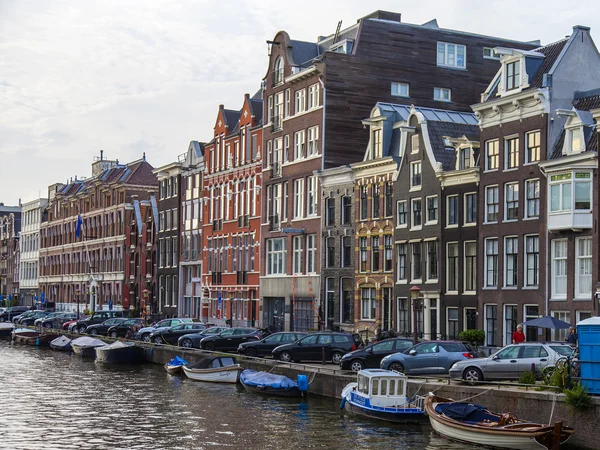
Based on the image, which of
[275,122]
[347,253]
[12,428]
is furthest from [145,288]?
[12,428]

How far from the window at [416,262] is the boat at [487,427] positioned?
26.8m

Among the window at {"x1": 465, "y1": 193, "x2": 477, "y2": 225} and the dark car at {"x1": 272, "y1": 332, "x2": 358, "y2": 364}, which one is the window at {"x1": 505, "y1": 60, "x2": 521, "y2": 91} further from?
the dark car at {"x1": 272, "y1": 332, "x2": 358, "y2": 364}

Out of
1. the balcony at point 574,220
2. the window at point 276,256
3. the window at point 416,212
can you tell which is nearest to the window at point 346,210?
the window at point 416,212

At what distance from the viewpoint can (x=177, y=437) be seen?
3603cm

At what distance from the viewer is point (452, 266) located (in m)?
60.4

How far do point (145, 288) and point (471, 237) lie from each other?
191 ft

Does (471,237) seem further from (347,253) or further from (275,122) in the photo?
(275,122)

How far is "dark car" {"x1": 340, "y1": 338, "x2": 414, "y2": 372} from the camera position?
46.3 m

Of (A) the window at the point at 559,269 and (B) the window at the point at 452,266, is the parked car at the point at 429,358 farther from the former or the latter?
(B) the window at the point at 452,266

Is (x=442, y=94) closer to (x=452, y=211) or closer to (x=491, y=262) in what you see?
(x=452, y=211)

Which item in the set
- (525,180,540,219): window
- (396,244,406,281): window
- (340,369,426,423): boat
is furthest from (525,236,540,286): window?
(340,369,426,423): boat

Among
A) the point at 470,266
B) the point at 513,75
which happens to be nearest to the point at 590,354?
the point at 470,266

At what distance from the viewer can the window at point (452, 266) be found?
60.1 m

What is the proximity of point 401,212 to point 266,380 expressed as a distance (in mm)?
20298
